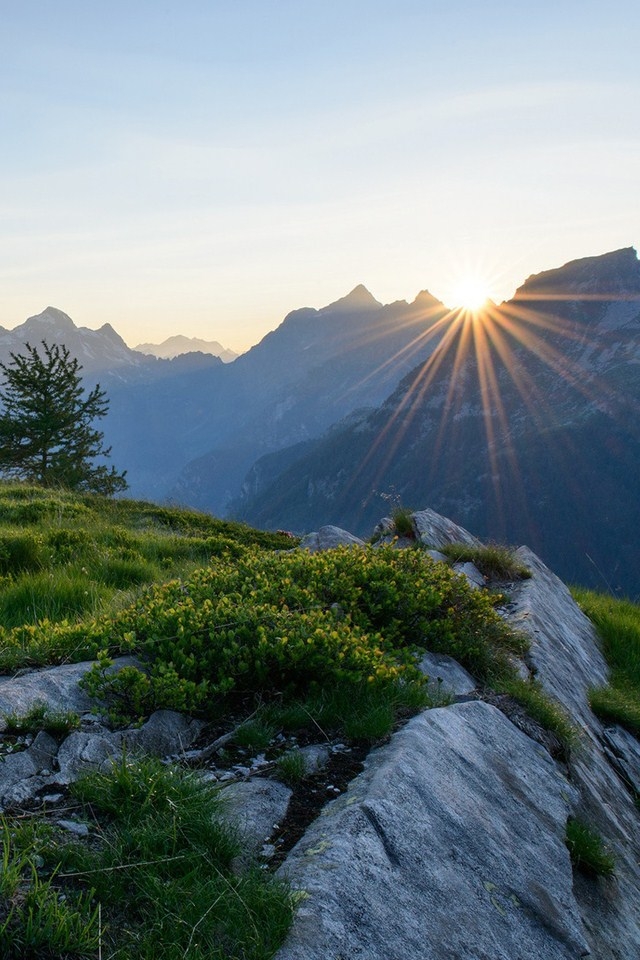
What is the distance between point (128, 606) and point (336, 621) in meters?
2.20

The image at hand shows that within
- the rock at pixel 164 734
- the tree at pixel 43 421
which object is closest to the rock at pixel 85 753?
the rock at pixel 164 734

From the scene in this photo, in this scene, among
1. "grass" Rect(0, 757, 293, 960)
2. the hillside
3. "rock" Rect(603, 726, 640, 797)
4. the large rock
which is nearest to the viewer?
"grass" Rect(0, 757, 293, 960)

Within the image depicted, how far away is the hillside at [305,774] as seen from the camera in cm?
313

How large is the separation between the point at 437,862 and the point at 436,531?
1042 centimetres

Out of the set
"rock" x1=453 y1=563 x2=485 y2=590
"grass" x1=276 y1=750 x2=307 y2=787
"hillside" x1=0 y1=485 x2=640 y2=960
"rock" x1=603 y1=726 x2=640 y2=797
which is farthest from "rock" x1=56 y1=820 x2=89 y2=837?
"rock" x1=453 y1=563 x2=485 y2=590

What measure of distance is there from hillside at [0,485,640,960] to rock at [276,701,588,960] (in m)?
0.01

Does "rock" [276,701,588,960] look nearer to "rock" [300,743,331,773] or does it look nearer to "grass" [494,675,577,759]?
"rock" [300,743,331,773]

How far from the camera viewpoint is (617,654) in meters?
11.8

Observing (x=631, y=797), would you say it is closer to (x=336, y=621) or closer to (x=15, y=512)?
(x=336, y=621)

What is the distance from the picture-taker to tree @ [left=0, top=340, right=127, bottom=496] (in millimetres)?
36938

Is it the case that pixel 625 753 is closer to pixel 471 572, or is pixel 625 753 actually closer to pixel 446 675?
pixel 446 675

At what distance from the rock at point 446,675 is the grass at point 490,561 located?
491cm

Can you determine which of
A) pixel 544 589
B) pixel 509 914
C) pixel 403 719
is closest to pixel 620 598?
pixel 544 589

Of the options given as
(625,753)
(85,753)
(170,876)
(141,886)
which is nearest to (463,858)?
(170,876)
